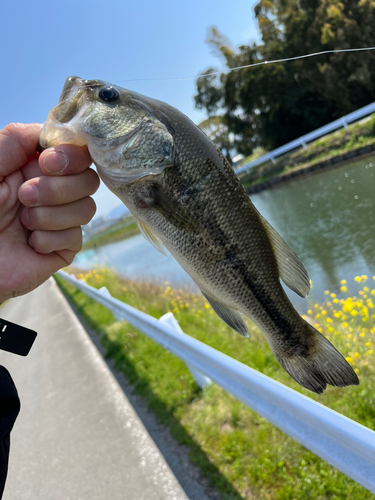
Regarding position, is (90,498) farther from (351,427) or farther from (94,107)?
(94,107)

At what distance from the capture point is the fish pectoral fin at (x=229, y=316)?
168 centimetres

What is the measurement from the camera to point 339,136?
17.6m

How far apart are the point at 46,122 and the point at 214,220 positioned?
3.14ft

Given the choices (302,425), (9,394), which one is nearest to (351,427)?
(302,425)

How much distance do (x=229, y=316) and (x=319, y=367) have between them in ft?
1.46

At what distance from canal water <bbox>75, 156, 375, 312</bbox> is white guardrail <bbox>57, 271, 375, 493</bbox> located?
3042 millimetres

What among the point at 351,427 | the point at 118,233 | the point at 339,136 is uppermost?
the point at 351,427

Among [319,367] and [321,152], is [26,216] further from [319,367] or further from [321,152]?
[321,152]

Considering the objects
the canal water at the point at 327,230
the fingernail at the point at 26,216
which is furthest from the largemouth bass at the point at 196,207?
the canal water at the point at 327,230

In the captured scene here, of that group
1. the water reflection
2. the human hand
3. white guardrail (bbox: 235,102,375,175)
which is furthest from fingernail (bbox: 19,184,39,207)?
white guardrail (bbox: 235,102,375,175)

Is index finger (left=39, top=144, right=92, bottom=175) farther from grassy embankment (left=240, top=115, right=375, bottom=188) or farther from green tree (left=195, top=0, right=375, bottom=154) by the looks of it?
green tree (left=195, top=0, right=375, bottom=154)

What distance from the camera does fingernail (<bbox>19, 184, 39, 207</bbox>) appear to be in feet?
5.64

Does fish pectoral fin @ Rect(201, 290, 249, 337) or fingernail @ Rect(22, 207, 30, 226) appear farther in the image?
fingernail @ Rect(22, 207, 30, 226)

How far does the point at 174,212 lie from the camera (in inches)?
64.2
